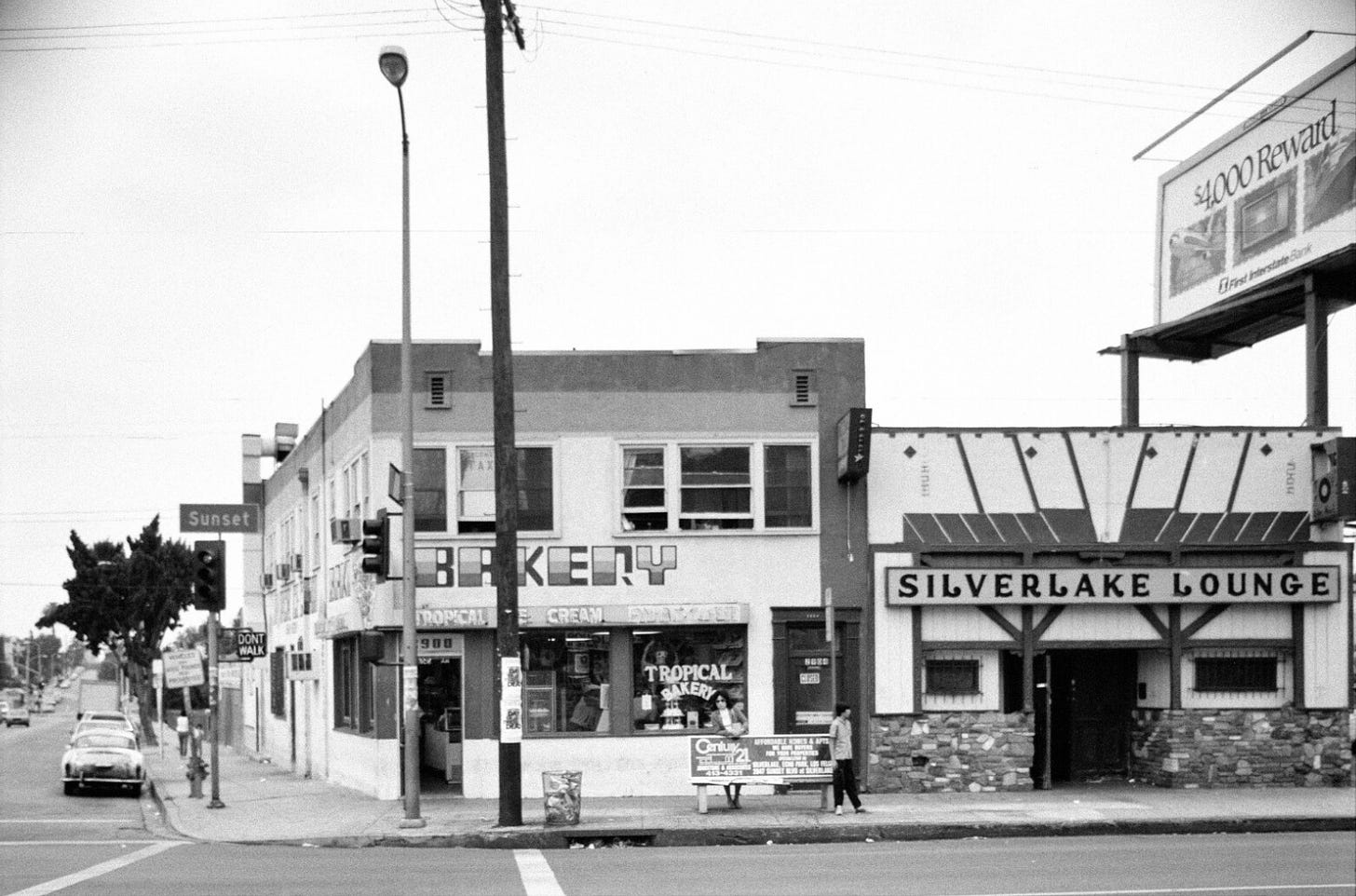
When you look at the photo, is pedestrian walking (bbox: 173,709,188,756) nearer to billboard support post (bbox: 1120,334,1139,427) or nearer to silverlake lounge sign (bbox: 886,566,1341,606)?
silverlake lounge sign (bbox: 886,566,1341,606)

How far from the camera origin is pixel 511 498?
2098 cm

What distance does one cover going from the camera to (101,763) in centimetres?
3055

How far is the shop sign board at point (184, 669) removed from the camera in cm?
2820

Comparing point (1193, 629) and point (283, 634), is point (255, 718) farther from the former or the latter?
point (1193, 629)

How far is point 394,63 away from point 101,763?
16972mm

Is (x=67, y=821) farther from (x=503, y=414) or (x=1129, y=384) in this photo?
(x=1129, y=384)

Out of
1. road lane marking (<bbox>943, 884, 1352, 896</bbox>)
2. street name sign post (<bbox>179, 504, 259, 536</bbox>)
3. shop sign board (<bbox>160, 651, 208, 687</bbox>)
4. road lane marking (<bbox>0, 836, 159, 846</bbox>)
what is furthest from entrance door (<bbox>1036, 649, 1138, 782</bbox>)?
shop sign board (<bbox>160, 651, 208, 687</bbox>)

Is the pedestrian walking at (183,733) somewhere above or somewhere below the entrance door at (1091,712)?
below

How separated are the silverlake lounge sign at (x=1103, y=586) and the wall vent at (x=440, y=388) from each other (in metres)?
7.57

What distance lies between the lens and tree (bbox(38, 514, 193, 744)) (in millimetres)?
68812

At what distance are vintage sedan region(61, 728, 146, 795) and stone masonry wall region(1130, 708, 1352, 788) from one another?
19948 millimetres

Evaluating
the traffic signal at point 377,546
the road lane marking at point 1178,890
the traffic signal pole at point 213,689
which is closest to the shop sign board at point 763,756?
the traffic signal at point 377,546

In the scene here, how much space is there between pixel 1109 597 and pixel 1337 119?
9.10m

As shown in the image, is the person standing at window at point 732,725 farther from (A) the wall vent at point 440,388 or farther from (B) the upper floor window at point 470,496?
(A) the wall vent at point 440,388
